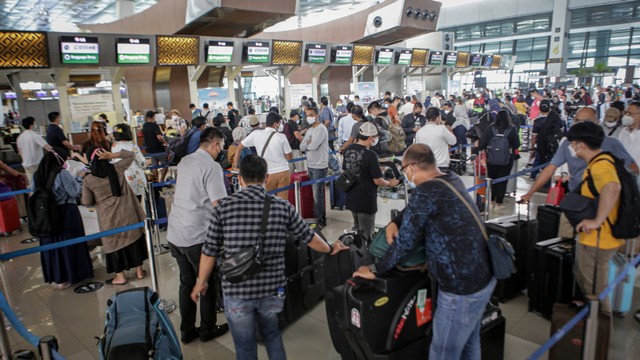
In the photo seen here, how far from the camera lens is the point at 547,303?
3615mm

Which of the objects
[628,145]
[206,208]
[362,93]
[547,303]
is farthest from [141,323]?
[362,93]

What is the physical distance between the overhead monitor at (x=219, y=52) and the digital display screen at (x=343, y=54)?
14.4ft

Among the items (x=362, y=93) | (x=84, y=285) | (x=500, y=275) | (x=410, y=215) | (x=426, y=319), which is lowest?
(x=84, y=285)

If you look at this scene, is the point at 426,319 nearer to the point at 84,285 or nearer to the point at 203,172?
the point at 203,172

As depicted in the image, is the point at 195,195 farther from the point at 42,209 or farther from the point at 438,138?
the point at 438,138

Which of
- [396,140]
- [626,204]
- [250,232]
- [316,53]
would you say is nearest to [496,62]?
[316,53]

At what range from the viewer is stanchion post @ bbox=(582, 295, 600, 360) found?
2.15 meters

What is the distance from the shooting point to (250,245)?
7.70 ft

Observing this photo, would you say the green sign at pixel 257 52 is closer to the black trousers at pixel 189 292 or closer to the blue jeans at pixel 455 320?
the black trousers at pixel 189 292

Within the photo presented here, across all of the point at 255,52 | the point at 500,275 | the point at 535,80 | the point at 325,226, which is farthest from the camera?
the point at 535,80

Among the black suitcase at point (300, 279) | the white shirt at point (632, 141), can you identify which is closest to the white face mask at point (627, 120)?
the white shirt at point (632, 141)

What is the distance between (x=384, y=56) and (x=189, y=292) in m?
15.3

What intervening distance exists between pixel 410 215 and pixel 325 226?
4.46 metres

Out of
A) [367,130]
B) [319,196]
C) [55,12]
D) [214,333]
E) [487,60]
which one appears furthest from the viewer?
[55,12]
